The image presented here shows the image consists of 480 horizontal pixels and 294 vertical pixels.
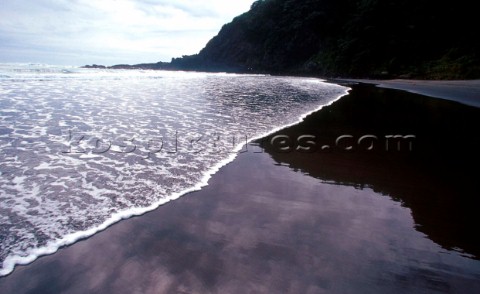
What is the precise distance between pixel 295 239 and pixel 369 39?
5973cm

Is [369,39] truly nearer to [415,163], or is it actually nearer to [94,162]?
[415,163]

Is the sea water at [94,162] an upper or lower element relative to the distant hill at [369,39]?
lower

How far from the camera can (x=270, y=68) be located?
86.8m

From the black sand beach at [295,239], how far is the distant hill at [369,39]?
3339cm

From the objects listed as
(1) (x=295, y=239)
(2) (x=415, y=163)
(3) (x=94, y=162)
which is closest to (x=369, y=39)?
(2) (x=415, y=163)

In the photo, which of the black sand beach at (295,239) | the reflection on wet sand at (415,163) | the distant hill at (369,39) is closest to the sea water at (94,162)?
the black sand beach at (295,239)

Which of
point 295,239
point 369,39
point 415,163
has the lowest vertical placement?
point 295,239

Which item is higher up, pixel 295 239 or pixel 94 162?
pixel 94 162

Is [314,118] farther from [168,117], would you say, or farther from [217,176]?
[217,176]

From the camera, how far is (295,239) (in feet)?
11.5

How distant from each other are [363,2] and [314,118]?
5840cm

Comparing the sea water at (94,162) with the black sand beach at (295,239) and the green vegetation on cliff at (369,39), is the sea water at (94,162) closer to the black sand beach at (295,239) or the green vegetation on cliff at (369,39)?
the black sand beach at (295,239)

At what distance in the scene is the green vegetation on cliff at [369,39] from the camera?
41.0 m

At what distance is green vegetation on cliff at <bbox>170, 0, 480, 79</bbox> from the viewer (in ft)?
135
